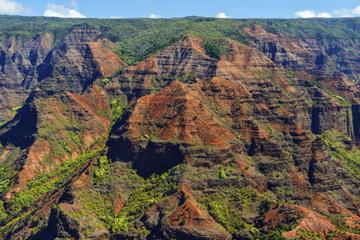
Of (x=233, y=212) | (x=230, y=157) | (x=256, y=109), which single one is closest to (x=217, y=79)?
(x=256, y=109)

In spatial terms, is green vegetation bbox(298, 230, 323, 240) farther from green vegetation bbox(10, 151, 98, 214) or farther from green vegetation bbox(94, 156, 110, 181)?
green vegetation bbox(10, 151, 98, 214)

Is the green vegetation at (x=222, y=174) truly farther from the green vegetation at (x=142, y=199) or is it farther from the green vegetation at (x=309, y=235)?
the green vegetation at (x=309, y=235)

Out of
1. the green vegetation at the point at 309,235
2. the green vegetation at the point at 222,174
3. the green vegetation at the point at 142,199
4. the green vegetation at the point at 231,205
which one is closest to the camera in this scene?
the green vegetation at the point at 309,235

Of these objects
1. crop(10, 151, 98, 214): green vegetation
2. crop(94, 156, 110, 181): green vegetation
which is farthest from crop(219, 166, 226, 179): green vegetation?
crop(10, 151, 98, 214): green vegetation

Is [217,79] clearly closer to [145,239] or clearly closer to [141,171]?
[141,171]

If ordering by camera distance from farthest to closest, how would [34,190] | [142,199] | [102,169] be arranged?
[34,190] → [102,169] → [142,199]

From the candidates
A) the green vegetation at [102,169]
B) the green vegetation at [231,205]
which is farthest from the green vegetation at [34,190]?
the green vegetation at [231,205]

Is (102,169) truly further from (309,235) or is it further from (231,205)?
(309,235)

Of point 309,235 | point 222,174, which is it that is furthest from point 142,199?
point 309,235

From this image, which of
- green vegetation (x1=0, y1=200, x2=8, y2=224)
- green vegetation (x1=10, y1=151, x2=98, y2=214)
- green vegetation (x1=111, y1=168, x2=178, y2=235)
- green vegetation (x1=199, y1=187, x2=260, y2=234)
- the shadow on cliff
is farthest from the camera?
green vegetation (x1=10, y1=151, x2=98, y2=214)

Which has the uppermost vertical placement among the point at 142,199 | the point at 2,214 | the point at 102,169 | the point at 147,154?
the point at 147,154

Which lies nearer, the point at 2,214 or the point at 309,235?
the point at 309,235
